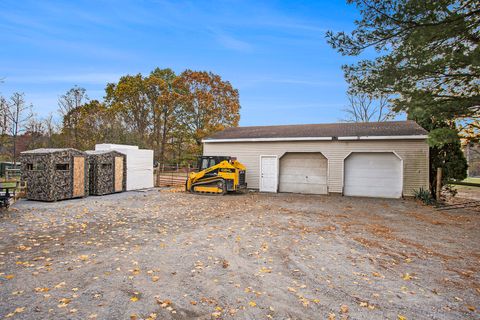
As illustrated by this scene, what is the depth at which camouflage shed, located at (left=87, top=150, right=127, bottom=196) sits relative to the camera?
43.3 ft

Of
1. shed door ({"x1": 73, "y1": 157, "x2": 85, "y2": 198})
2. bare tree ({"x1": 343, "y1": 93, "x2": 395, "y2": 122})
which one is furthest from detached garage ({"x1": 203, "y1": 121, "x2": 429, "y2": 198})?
bare tree ({"x1": 343, "y1": 93, "x2": 395, "y2": 122})

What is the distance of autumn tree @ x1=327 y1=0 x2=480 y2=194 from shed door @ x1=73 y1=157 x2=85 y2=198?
11.3 meters

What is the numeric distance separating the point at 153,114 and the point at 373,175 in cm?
2276

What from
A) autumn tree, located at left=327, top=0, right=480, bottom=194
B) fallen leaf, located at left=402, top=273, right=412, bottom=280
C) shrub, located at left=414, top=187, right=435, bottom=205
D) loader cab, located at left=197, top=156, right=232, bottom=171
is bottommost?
fallen leaf, located at left=402, top=273, right=412, bottom=280

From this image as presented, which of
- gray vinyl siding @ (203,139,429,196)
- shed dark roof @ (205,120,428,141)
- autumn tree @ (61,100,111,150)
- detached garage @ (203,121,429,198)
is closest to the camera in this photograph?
gray vinyl siding @ (203,139,429,196)

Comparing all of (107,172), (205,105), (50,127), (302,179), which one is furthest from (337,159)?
(50,127)

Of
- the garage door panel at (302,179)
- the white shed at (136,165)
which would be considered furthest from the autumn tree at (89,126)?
the garage door panel at (302,179)

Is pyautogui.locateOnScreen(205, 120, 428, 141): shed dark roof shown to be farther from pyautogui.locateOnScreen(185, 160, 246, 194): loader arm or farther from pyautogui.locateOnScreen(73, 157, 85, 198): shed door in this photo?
pyautogui.locateOnScreen(73, 157, 85, 198): shed door

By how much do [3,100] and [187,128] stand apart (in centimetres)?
1502

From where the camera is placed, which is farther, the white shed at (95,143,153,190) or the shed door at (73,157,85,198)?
the white shed at (95,143,153,190)

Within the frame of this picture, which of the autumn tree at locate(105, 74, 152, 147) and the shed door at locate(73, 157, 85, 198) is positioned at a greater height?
the autumn tree at locate(105, 74, 152, 147)

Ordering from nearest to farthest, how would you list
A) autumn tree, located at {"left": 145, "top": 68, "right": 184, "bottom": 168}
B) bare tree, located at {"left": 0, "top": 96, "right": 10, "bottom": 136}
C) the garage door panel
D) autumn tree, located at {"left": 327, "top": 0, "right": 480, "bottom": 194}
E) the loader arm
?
autumn tree, located at {"left": 327, "top": 0, "right": 480, "bottom": 194}
the loader arm
the garage door panel
bare tree, located at {"left": 0, "top": 96, "right": 10, "bottom": 136}
autumn tree, located at {"left": 145, "top": 68, "right": 184, "bottom": 168}

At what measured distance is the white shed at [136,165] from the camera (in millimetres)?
15219

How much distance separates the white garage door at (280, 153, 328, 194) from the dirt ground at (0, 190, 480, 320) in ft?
20.2
